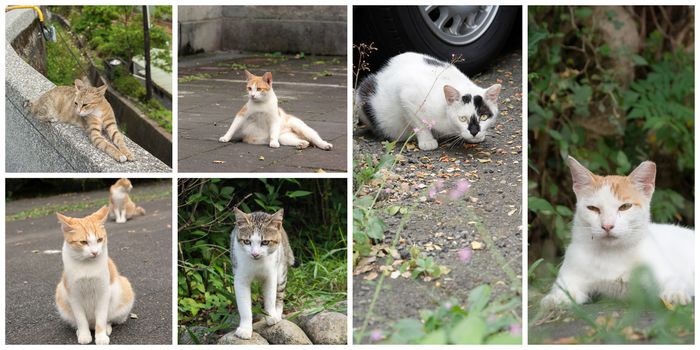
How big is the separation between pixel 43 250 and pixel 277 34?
1308mm

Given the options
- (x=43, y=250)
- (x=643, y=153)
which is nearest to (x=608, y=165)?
(x=643, y=153)

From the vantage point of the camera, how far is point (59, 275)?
302 cm

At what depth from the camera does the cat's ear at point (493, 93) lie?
9.23ft

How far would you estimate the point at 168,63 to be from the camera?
292 centimetres

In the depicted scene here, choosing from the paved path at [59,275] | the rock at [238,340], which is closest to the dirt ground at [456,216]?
the rock at [238,340]

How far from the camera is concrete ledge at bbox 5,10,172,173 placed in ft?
8.71

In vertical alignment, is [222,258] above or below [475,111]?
below

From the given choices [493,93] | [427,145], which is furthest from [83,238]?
[493,93]

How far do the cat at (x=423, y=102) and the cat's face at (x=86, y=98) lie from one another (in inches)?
37.4

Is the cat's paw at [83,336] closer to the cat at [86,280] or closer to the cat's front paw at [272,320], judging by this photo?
the cat at [86,280]

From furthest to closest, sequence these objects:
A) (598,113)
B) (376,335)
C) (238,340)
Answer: (598,113), (238,340), (376,335)

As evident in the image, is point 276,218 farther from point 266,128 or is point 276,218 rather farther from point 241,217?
point 266,128

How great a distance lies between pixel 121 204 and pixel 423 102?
1555 mm

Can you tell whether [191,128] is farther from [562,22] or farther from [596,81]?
[596,81]
